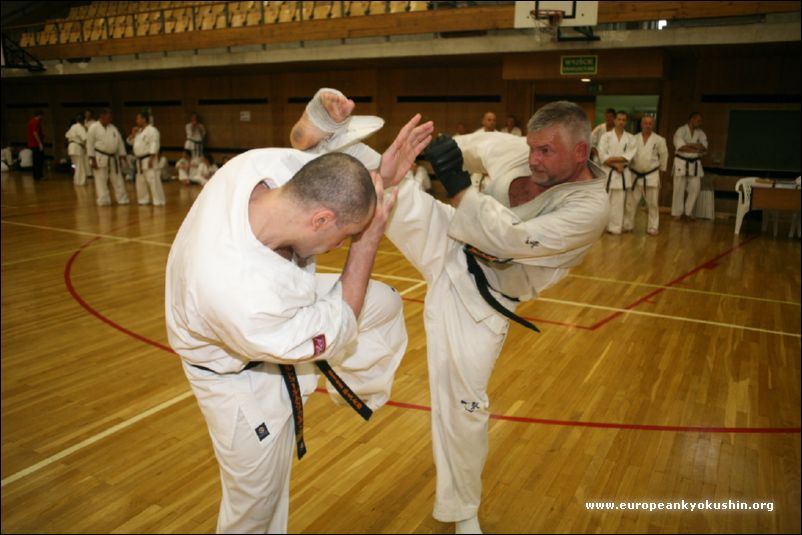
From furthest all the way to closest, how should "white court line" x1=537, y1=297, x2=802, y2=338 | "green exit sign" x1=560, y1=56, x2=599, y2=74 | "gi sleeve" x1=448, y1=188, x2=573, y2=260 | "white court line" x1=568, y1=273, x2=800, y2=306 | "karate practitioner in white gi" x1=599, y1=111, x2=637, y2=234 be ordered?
"green exit sign" x1=560, y1=56, x2=599, y2=74 < "karate practitioner in white gi" x1=599, y1=111, x2=637, y2=234 < "white court line" x1=568, y1=273, x2=800, y2=306 < "white court line" x1=537, y1=297, x2=802, y2=338 < "gi sleeve" x1=448, y1=188, x2=573, y2=260

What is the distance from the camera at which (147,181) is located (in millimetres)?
12523

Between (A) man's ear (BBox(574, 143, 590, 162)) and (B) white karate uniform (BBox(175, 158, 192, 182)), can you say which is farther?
(B) white karate uniform (BBox(175, 158, 192, 182))

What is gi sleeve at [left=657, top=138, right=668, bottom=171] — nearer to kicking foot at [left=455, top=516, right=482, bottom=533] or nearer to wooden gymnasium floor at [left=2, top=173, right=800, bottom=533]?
wooden gymnasium floor at [left=2, top=173, right=800, bottom=533]

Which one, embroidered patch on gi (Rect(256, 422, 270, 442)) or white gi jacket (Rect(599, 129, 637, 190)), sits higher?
white gi jacket (Rect(599, 129, 637, 190))

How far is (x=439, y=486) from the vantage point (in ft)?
8.71

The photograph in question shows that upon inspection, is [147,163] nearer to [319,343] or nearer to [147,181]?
[147,181]

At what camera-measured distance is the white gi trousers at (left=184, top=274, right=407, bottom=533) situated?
73.2 inches

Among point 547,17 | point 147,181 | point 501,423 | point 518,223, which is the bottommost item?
point 501,423

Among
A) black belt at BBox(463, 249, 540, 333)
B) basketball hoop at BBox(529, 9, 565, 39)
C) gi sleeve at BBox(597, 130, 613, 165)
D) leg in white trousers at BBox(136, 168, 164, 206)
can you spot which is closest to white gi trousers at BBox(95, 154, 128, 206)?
leg in white trousers at BBox(136, 168, 164, 206)

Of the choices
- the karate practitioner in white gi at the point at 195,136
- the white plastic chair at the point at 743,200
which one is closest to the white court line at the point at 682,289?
the white plastic chair at the point at 743,200

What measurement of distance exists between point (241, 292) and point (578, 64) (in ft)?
35.7

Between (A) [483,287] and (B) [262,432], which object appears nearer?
(B) [262,432]

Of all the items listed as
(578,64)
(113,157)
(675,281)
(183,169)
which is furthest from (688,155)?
(183,169)

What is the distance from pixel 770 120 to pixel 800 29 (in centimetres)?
275
